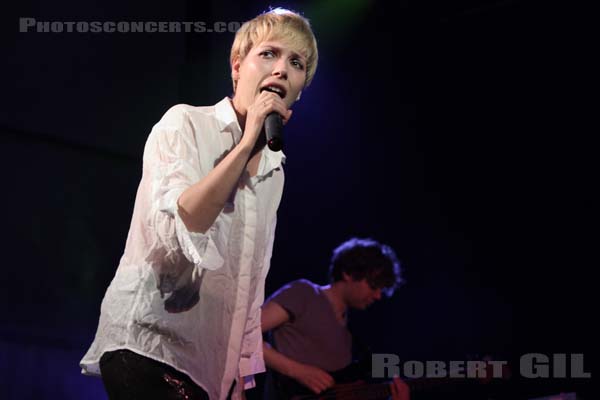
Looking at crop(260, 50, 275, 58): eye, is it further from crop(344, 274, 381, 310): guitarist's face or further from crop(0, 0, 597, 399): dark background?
crop(344, 274, 381, 310): guitarist's face

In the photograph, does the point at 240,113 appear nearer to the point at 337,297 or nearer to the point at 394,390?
the point at 337,297

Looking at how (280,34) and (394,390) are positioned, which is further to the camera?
(394,390)

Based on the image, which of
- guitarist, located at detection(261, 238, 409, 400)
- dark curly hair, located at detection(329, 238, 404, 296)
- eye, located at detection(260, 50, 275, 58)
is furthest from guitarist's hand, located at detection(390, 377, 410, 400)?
eye, located at detection(260, 50, 275, 58)

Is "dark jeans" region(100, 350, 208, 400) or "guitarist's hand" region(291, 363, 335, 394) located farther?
"guitarist's hand" region(291, 363, 335, 394)

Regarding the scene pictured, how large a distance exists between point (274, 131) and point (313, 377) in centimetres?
301

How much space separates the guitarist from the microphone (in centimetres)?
293

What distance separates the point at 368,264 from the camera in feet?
14.9

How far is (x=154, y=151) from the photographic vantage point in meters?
1.37

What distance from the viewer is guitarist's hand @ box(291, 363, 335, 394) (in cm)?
409

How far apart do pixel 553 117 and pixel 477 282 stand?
4.10 ft

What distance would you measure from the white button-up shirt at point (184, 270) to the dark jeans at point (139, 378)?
0.05 feet

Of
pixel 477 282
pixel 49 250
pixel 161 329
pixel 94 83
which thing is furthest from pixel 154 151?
pixel 477 282

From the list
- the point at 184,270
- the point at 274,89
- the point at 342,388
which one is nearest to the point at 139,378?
the point at 184,270

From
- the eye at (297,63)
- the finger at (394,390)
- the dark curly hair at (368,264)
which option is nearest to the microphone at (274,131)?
the eye at (297,63)
